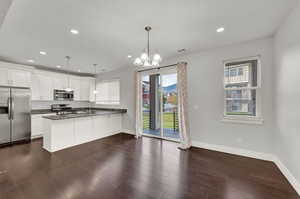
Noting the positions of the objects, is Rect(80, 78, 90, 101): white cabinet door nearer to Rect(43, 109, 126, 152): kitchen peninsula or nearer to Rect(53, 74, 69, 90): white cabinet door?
Rect(53, 74, 69, 90): white cabinet door

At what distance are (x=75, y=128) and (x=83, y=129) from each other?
27cm

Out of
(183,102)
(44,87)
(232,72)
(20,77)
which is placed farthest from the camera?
(44,87)

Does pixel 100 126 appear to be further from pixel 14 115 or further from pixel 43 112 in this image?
pixel 14 115

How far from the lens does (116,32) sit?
2.70m

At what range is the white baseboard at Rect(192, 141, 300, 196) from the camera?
2092mm

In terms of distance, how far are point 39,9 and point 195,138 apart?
4.51 m

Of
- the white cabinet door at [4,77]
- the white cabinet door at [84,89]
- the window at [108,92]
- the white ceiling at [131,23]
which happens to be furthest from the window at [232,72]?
the white cabinet door at [4,77]

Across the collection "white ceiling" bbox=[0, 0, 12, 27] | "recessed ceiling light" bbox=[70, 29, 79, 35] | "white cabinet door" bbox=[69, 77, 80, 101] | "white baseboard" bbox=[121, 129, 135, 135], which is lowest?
"white baseboard" bbox=[121, 129, 135, 135]

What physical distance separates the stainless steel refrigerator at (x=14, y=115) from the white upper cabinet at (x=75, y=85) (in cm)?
165

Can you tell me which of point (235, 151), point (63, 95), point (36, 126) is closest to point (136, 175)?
point (235, 151)

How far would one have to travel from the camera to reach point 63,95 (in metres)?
5.68

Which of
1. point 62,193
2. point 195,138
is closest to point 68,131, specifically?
point 62,193

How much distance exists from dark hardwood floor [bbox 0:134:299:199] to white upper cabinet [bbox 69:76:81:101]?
9.97 ft

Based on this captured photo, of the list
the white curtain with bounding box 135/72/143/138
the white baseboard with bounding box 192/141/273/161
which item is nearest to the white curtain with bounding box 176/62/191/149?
the white baseboard with bounding box 192/141/273/161
